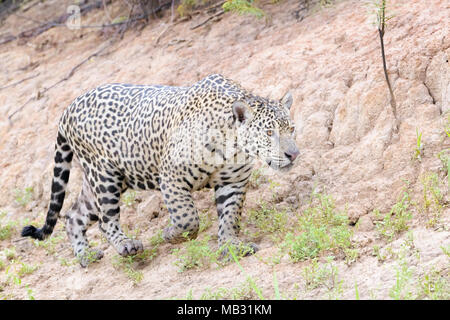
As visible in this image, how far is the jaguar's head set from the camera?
5980 mm

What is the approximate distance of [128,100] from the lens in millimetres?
7250

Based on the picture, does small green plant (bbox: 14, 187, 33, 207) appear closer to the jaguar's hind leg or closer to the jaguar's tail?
the jaguar's tail

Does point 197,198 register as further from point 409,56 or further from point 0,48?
point 0,48

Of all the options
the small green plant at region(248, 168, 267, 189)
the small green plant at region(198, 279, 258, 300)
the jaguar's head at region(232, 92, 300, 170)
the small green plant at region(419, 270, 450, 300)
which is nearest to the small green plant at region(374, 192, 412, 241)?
the small green plant at region(419, 270, 450, 300)

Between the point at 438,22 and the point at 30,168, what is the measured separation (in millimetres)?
6018

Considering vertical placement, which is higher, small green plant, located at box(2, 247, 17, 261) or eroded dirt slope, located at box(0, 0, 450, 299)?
eroded dirt slope, located at box(0, 0, 450, 299)

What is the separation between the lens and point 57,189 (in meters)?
7.61

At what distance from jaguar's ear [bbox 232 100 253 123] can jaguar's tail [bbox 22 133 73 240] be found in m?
2.52

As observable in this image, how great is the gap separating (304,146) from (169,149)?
176cm

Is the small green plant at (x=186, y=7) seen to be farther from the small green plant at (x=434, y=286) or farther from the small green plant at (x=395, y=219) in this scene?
the small green plant at (x=434, y=286)


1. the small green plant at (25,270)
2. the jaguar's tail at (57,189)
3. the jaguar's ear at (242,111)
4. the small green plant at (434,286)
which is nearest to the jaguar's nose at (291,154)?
the jaguar's ear at (242,111)

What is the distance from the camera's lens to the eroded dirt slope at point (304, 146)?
5445mm

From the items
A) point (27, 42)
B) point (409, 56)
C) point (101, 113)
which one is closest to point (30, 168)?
point (101, 113)

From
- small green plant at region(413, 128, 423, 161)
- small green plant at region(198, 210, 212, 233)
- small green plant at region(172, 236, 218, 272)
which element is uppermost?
small green plant at region(413, 128, 423, 161)
